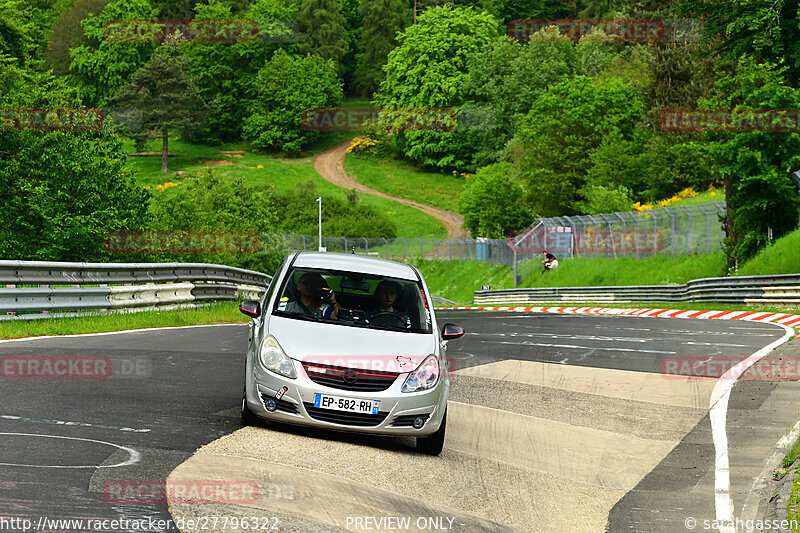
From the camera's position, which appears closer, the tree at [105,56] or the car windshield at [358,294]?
the car windshield at [358,294]

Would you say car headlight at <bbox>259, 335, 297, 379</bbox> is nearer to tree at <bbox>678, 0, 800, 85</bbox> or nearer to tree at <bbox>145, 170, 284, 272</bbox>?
tree at <bbox>678, 0, 800, 85</bbox>

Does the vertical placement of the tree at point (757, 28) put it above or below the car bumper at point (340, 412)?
above

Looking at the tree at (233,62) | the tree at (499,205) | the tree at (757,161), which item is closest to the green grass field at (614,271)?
the tree at (757,161)

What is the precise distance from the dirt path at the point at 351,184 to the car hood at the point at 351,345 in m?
81.5

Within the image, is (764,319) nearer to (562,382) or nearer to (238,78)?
(562,382)

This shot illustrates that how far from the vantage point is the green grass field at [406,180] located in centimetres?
11169

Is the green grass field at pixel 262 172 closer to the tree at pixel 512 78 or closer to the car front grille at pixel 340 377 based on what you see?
the tree at pixel 512 78

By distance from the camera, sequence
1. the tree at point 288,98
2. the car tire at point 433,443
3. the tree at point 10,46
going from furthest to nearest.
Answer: the tree at point 288,98 < the tree at point 10,46 < the car tire at point 433,443

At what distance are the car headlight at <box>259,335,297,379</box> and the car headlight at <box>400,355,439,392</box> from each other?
96 cm

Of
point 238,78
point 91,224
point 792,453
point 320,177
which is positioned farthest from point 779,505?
point 238,78

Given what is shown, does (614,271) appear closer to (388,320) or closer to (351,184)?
(388,320)

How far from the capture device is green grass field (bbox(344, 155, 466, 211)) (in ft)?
366

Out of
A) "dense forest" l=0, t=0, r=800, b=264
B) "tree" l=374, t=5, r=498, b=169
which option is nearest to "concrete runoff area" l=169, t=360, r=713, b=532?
"dense forest" l=0, t=0, r=800, b=264

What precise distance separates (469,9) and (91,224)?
89.2m
